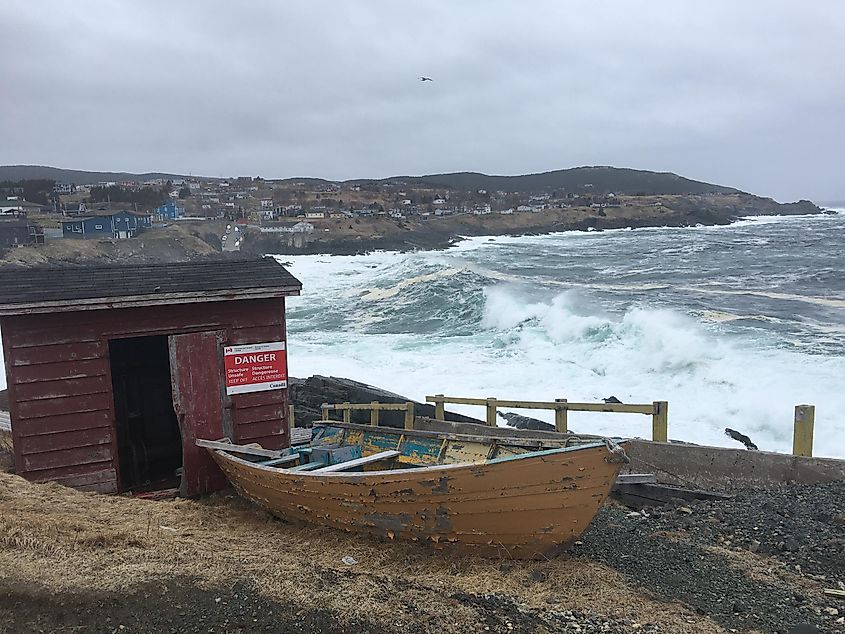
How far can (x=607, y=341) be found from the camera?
25.5 m

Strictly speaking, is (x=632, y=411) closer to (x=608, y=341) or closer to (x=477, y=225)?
(x=608, y=341)

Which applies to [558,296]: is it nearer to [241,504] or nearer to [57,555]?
[241,504]

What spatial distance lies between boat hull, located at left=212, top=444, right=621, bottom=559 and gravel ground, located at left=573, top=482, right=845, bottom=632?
98 centimetres

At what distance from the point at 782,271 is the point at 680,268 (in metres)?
7.47

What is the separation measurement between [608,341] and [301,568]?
2082 cm

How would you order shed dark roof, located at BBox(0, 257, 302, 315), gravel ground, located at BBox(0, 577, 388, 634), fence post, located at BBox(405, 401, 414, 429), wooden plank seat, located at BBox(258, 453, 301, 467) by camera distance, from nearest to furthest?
1. gravel ground, located at BBox(0, 577, 388, 634)
2. shed dark roof, located at BBox(0, 257, 302, 315)
3. wooden plank seat, located at BBox(258, 453, 301, 467)
4. fence post, located at BBox(405, 401, 414, 429)

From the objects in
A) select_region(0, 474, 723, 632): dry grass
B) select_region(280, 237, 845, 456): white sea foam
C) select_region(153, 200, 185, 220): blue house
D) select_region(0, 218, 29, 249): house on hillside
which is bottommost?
select_region(280, 237, 845, 456): white sea foam

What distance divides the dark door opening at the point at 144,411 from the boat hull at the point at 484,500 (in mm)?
5099

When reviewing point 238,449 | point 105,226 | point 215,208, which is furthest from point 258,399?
point 215,208

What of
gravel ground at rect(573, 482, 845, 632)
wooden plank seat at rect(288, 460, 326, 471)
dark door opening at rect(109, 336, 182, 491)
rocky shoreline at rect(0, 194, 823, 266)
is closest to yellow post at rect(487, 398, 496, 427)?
gravel ground at rect(573, 482, 845, 632)

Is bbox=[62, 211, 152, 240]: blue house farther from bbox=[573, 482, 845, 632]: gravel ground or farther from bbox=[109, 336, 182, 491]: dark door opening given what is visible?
bbox=[573, 482, 845, 632]: gravel ground

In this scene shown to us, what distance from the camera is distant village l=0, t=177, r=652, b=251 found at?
7919cm

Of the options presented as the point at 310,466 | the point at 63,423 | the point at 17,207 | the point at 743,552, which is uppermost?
the point at 17,207

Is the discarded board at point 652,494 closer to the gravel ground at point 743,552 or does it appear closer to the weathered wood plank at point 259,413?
the gravel ground at point 743,552
